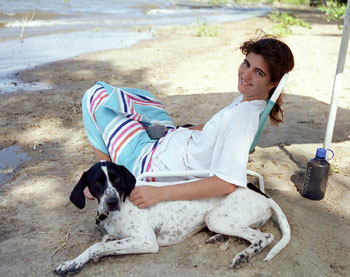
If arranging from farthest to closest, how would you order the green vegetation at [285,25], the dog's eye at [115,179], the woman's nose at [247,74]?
the green vegetation at [285,25], the woman's nose at [247,74], the dog's eye at [115,179]

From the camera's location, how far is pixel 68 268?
265 centimetres

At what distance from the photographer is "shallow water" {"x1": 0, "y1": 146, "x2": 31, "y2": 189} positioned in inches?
172

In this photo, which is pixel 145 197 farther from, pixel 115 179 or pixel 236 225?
pixel 236 225

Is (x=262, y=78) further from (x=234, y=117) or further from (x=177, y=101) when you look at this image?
(x=177, y=101)

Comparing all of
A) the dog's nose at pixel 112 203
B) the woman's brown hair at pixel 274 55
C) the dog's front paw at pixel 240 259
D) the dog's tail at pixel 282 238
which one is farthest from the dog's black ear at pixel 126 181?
the woman's brown hair at pixel 274 55

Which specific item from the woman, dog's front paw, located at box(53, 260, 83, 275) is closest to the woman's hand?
the woman

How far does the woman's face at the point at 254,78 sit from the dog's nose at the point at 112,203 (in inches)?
48.2

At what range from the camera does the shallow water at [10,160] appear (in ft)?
14.3

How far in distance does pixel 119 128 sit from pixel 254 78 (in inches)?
47.1

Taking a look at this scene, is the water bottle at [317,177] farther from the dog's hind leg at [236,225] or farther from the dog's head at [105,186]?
the dog's head at [105,186]

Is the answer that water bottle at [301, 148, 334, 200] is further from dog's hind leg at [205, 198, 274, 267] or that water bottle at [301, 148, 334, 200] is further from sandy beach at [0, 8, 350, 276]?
dog's hind leg at [205, 198, 274, 267]

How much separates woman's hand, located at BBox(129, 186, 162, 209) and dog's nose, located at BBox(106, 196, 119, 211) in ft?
0.49

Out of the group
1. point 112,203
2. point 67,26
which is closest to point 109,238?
point 112,203

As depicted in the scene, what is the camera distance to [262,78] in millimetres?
3051
